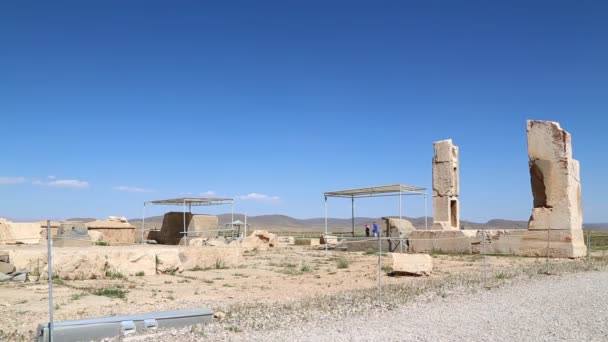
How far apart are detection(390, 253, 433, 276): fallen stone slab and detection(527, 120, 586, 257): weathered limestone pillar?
6.17 meters

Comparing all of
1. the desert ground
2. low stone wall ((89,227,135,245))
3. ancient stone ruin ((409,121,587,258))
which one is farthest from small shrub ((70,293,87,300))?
low stone wall ((89,227,135,245))

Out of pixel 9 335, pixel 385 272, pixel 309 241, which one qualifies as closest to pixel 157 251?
pixel 385 272

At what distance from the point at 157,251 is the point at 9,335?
689cm

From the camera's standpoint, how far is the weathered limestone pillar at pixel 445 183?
2220cm

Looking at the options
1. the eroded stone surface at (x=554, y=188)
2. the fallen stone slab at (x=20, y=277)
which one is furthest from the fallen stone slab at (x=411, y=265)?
the fallen stone slab at (x=20, y=277)

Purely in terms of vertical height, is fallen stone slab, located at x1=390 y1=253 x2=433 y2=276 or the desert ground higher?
fallen stone slab, located at x1=390 y1=253 x2=433 y2=276

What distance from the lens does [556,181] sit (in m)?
17.5

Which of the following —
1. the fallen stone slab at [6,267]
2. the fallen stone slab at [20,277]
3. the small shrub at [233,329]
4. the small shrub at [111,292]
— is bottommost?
the small shrub at [233,329]

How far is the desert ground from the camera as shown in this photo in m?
7.32

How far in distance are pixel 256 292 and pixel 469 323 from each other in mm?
4573

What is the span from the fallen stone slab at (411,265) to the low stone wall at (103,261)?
5.28 m

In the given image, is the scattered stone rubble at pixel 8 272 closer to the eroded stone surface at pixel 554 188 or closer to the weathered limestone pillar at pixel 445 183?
the eroded stone surface at pixel 554 188

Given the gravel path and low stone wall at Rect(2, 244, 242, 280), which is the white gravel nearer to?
the gravel path

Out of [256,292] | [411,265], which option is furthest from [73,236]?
[411,265]
